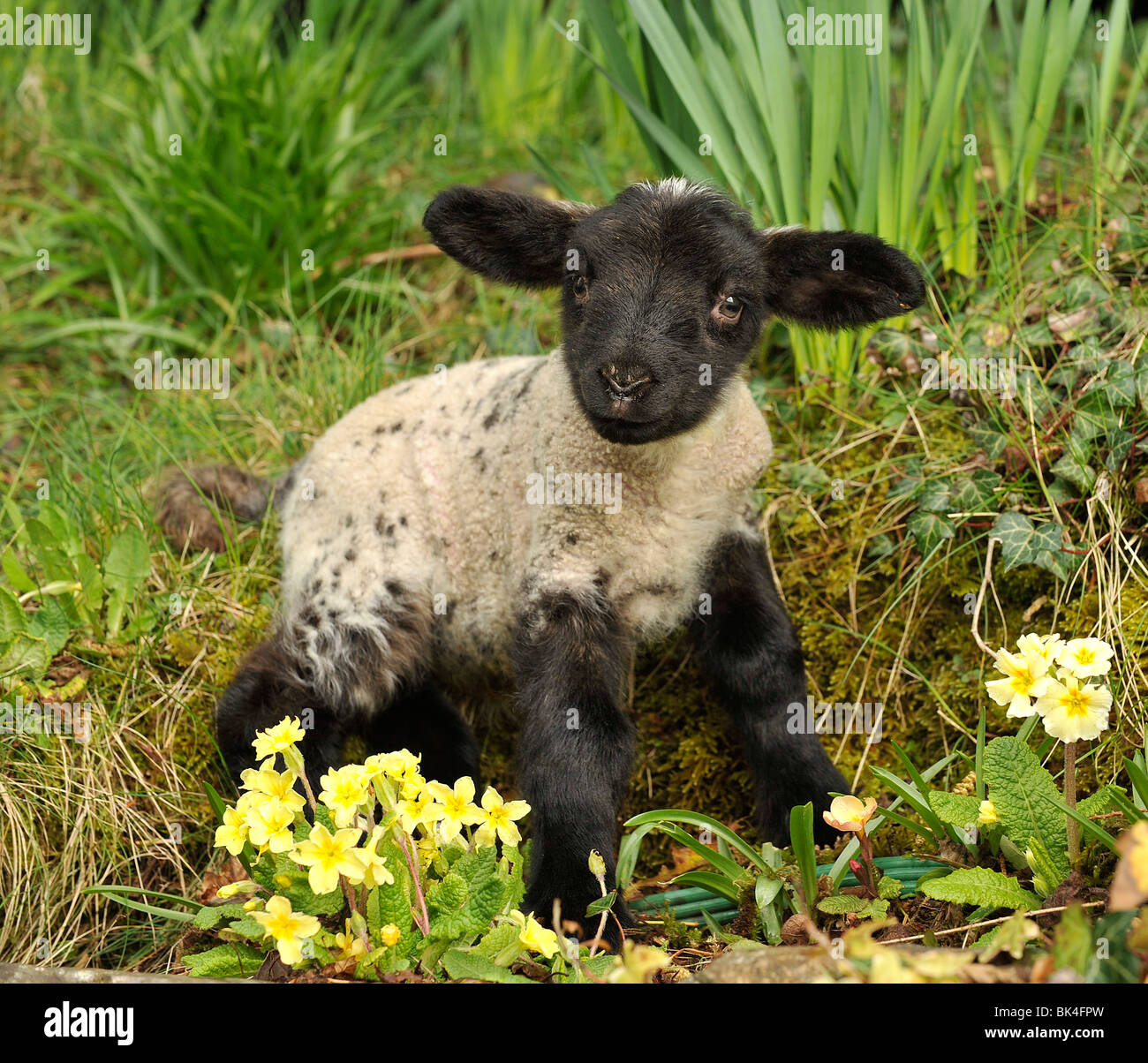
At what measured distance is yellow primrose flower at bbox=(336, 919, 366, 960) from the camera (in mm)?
2854

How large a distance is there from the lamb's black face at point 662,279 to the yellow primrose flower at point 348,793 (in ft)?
4.15

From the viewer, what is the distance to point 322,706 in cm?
404

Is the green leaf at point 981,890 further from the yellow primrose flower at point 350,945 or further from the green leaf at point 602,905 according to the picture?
the yellow primrose flower at point 350,945

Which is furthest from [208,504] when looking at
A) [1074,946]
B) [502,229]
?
[1074,946]

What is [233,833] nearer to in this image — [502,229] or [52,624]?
[52,624]

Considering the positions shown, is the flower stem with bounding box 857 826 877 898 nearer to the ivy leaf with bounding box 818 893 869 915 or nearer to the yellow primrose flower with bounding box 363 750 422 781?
the ivy leaf with bounding box 818 893 869 915

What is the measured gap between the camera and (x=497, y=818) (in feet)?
9.83

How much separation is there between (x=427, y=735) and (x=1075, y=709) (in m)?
2.33

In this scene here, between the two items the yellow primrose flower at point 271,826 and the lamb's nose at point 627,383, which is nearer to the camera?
the yellow primrose flower at point 271,826

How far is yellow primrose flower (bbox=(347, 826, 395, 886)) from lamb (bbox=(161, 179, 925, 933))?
77cm

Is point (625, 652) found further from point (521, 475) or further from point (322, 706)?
point (322, 706)

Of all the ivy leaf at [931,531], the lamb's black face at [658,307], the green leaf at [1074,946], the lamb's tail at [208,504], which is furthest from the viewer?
the lamb's tail at [208,504]

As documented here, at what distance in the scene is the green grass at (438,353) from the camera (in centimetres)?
398

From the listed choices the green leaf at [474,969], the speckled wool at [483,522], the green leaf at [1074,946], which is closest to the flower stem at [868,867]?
the green leaf at [1074,946]
